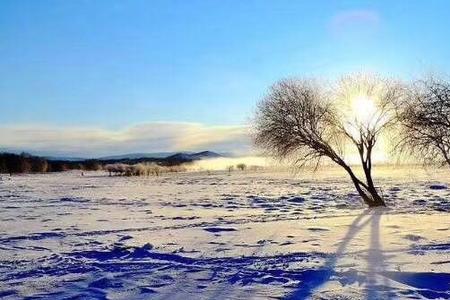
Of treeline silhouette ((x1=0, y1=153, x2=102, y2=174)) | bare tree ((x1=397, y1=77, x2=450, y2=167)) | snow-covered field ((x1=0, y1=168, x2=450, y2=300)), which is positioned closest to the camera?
snow-covered field ((x1=0, y1=168, x2=450, y2=300))

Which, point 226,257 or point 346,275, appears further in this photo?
point 226,257

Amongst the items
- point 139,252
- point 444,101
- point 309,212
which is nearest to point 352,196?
point 309,212

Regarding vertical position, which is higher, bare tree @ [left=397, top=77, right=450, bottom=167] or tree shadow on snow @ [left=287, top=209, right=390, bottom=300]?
bare tree @ [left=397, top=77, right=450, bottom=167]

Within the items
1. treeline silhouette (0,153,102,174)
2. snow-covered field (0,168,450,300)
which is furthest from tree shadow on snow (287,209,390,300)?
treeline silhouette (0,153,102,174)

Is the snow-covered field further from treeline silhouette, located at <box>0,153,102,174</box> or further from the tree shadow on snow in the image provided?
treeline silhouette, located at <box>0,153,102,174</box>

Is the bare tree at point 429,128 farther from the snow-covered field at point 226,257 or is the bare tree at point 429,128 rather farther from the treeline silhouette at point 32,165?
the treeline silhouette at point 32,165

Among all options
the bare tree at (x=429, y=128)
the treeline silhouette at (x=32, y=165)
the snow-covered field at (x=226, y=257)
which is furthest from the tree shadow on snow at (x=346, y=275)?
the treeline silhouette at (x=32, y=165)

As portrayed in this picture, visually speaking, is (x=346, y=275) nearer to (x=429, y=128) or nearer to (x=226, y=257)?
(x=226, y=257)

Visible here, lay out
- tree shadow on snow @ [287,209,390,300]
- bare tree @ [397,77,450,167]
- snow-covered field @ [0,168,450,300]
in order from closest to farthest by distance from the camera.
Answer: tree shadow on snow @ [287,209,390,300] → snow-covered field @ [0,168,450,300] → bare tree @ [397,77,450,167]

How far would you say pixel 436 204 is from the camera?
2469 centimetres

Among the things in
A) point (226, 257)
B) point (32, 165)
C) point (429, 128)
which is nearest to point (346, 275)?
point (226, 257)

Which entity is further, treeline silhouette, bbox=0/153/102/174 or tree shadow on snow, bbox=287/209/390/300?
treeline silhouette, bbox=0/153/102/174

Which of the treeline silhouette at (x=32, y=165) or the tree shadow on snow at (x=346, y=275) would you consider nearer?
the tree shadow on snow at (x=346, y=275)

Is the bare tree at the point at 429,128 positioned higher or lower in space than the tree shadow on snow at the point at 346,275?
higher
